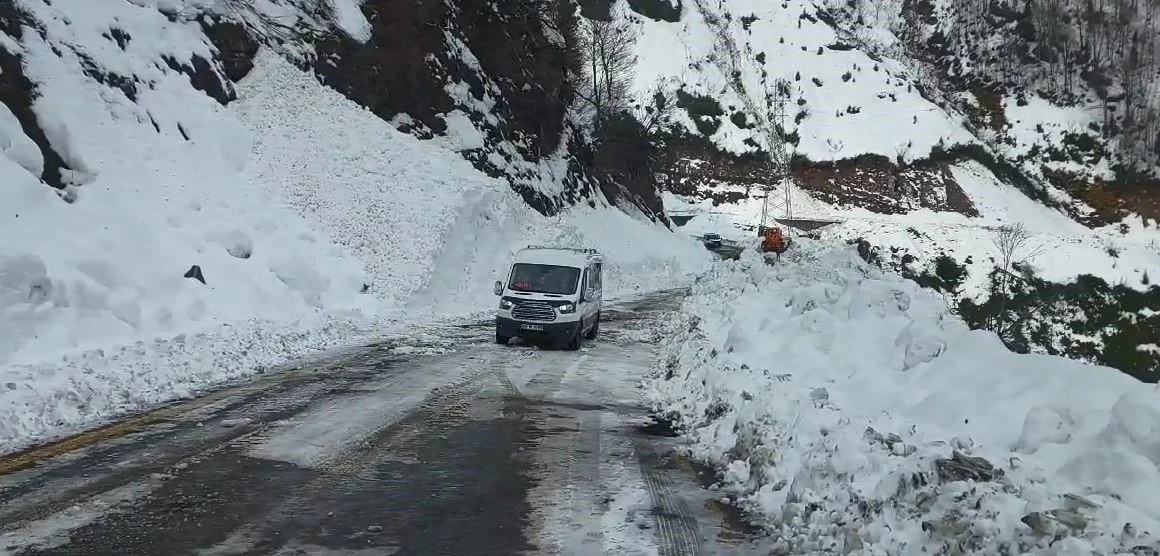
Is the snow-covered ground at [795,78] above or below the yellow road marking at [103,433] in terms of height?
above

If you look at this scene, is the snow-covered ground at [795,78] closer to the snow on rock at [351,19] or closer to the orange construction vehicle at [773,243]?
the orange construction vehicle at [773,243]

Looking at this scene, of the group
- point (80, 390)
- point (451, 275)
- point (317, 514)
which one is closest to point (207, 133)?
point (451, 275)

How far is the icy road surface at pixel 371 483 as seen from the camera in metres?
5.81

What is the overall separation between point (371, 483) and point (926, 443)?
14.4 ft

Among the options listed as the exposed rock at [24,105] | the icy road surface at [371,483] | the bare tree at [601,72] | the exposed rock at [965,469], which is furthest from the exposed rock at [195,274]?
the bare tree at [601,72]

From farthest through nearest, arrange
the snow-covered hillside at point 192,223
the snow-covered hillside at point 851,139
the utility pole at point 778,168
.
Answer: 1. the utility pole at point 778,168
2. the snow-covered hillside at point 851,139
3. the snow-covered hillside at point 192,223

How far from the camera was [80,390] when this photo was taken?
1034cm

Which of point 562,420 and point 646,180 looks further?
point 646,180

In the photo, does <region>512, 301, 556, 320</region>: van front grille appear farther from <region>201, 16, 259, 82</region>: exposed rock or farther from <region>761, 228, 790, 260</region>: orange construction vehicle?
<region>761, 228, 790, 260</region>: orange construction vehicle

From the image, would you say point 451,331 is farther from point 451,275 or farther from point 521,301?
point 451,275

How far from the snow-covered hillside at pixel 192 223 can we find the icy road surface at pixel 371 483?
162 cm

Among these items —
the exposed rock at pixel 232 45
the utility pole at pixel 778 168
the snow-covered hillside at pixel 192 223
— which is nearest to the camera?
the snow-covered hillside at pixel 192 223

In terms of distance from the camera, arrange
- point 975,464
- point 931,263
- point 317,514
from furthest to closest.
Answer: point 931,263 < point 317,514 < point 975,464

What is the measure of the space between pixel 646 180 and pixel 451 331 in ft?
138
